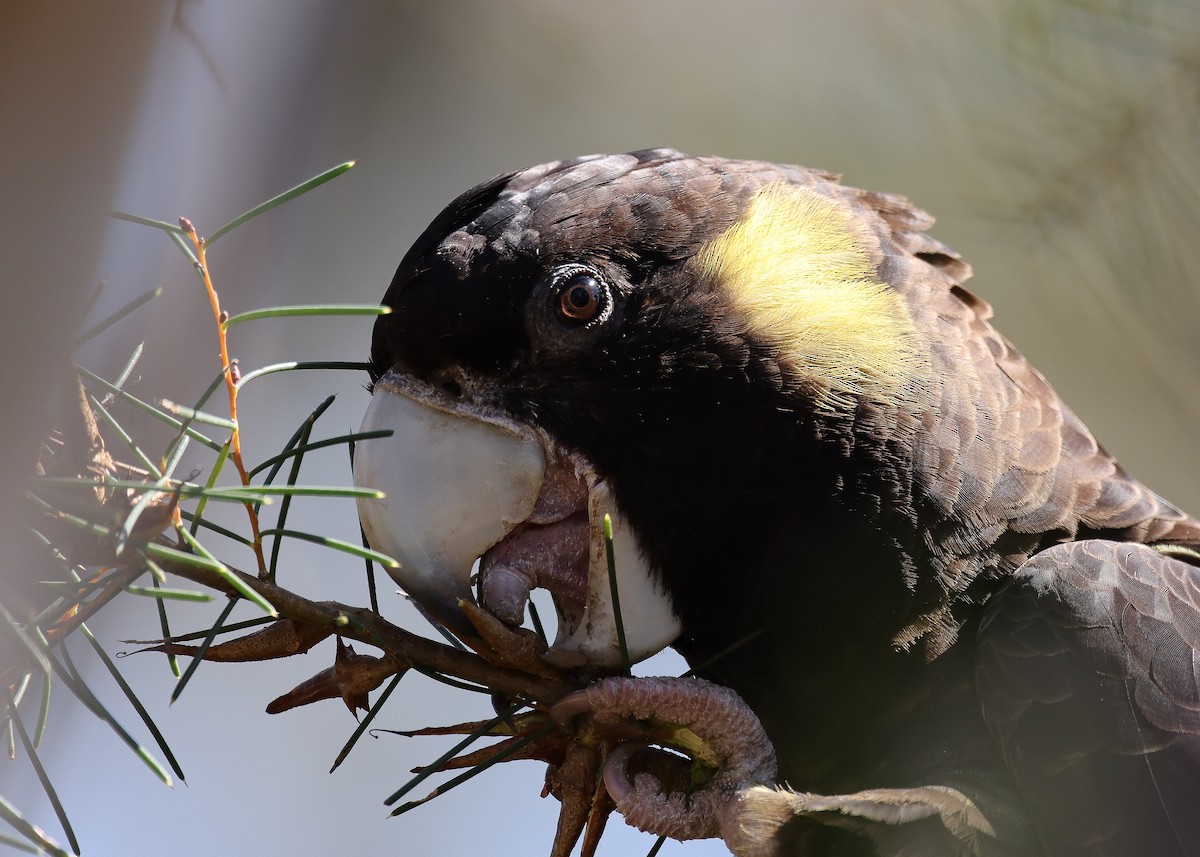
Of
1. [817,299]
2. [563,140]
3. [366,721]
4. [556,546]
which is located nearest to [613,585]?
[366,721]

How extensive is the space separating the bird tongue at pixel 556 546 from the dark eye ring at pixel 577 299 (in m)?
0.29

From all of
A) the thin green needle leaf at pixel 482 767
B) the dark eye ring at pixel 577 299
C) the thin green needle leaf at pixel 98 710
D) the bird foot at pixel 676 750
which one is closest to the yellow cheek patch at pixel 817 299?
the dark eye ring at pixel 577 299

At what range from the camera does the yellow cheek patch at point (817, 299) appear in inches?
90.4

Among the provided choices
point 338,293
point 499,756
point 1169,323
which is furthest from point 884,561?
point 338,293

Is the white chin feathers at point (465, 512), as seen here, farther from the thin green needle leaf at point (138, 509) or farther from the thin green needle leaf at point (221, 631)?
the thin green needle leaf at point (138, 509)

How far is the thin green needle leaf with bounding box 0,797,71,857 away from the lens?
120 cm

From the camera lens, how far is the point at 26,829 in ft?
3.93

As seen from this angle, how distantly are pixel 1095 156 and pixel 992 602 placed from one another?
99 cm

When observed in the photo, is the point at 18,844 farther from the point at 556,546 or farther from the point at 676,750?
the point at 676,750

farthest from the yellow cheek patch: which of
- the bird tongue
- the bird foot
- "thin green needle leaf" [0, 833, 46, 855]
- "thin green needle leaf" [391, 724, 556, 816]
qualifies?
"thin green needle leaf" [0, 833, 46, 855]

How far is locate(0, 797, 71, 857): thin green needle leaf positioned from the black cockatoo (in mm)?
948

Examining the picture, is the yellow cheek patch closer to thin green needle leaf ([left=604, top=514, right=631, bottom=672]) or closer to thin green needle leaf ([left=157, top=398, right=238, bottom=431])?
thin green needle leaf ([left=604, top=514, right=631, bottom=672])

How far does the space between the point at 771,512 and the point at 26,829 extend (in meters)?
1.47

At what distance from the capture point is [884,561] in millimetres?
2246
